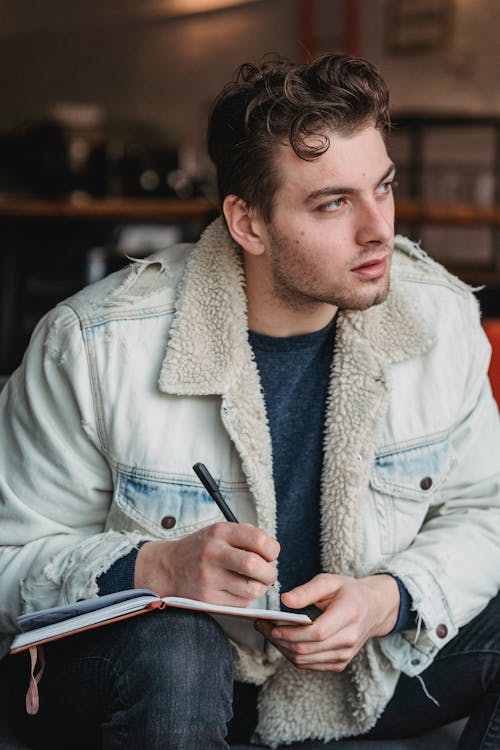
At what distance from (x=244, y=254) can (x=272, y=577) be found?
0.58 metres

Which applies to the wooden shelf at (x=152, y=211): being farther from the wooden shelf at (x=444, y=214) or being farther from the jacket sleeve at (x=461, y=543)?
the jacket sleeve at (x=461, y=543)

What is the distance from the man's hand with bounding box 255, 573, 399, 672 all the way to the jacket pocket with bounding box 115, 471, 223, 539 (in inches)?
7.4

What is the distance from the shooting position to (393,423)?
1.54 metres

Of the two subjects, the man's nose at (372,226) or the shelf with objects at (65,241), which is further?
the shelf with objects at (65,241)

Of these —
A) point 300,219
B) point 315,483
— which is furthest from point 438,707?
point 300,219

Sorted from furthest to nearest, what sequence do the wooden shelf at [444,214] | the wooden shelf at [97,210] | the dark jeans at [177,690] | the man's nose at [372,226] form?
the wooden shelf at [444,214], the wooden shelf at [97,210], the man's nose at [372,226], the dark jeans at [177,690]

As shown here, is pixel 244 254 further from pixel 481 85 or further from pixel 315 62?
pixel 481 85

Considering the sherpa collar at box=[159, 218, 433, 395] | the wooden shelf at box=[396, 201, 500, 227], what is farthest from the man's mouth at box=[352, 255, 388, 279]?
the wooden shelf at box=[396, 201, 500, 227]

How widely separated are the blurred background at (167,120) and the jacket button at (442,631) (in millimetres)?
1894

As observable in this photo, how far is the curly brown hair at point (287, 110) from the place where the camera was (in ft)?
4.90

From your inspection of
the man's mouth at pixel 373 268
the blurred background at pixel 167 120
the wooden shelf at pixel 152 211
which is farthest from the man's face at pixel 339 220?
the wooden shelf at pixel 152 211

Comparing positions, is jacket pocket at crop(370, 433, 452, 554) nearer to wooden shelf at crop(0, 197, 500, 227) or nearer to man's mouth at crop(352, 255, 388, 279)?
man's mouth at crop(352, 255, 388, 279)

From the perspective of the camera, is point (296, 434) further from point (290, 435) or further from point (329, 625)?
point (329, 625)

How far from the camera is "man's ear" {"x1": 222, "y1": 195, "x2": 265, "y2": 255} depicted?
1590 millimetres
